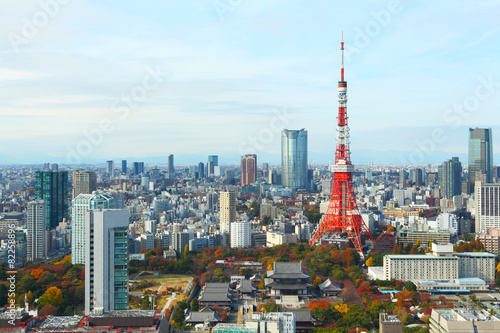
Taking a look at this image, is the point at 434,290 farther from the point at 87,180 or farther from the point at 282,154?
the point at 282,154

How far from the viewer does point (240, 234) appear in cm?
2352

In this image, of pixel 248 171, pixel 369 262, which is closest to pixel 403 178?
pixel 248 171

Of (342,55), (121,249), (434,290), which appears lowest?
(434,290)

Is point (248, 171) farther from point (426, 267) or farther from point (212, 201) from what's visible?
point (426, 267)

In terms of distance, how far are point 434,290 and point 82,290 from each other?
8.88 metres

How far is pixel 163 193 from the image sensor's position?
4356 cm

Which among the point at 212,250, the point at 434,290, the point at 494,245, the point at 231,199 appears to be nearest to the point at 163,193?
the point at 231,199

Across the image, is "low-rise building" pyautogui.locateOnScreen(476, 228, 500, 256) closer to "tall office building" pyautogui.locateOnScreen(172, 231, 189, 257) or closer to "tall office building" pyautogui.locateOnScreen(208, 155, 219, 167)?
"tall office building" pyautogui.locateOnScreen(172, 231, 189, 257)

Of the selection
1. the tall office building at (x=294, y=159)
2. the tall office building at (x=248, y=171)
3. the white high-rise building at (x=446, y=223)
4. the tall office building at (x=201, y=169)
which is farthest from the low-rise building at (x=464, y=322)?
the tall office building at (x=201, y=169)

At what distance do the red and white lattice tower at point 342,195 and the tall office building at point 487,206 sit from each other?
7912 millimetres

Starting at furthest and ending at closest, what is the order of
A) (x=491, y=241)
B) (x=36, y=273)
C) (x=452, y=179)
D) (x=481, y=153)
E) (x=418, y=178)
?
(x=418, y=178) → (x=481, y=153) → (x=452, y=179) → (x=491, y=241) → (x=36, y=273)

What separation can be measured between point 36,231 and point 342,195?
1080cm

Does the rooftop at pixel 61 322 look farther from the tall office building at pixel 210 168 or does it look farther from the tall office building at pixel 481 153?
the tall office building at pixel 210 168

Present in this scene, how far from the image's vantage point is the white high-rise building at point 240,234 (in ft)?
77.0
